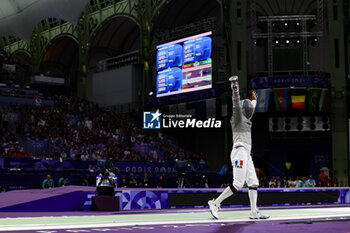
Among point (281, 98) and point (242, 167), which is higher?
point (281, 98)

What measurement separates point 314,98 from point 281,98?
7.06ft

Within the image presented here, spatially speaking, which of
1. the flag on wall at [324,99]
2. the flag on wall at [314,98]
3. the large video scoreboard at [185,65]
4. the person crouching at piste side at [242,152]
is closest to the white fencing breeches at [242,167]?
the person crouching at piste side at [242,152]

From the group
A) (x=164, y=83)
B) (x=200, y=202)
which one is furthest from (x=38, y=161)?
(x=200, y=202)

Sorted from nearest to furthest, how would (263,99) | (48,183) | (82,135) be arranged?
(48,183) → (263,99) → (82,135)

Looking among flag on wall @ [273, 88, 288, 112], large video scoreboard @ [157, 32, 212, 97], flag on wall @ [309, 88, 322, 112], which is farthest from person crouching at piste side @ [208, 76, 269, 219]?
large video scoreboard @ [157, 32, 212, 97]

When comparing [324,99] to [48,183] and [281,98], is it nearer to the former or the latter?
[281,98]

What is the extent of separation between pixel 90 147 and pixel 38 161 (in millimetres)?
7306

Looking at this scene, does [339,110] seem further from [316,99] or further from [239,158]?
[239,158]

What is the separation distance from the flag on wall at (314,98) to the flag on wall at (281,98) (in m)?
1.63

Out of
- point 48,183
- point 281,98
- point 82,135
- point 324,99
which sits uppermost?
point 281,98

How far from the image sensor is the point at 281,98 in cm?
3491

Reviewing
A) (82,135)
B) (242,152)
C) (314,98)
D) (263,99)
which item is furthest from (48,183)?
(314,98)

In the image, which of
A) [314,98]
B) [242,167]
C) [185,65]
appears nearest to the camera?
[242,167]

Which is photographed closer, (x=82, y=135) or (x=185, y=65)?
(x=82, y=135)
